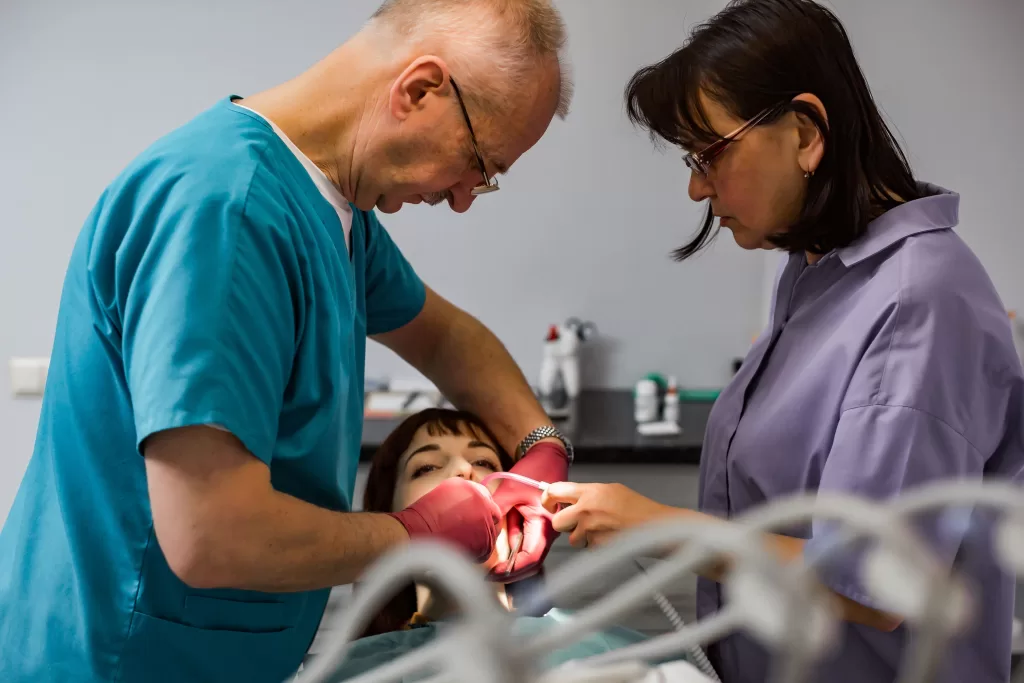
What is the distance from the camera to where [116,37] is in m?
2.66

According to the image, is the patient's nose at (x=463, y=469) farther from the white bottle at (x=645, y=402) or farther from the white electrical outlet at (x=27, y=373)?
the white electrical outlet at (x=27, y=373)

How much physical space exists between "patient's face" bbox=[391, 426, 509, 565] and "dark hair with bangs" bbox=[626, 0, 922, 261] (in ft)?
2.28

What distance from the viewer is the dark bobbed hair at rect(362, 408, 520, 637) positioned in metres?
1.70

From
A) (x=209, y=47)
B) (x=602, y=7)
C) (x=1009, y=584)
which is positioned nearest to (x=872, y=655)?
(x=1009, y=584)

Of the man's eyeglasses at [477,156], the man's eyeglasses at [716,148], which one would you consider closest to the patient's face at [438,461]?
the man's eyeglasses at [477,156]

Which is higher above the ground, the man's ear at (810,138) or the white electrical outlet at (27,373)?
the man's ear at (810,138)

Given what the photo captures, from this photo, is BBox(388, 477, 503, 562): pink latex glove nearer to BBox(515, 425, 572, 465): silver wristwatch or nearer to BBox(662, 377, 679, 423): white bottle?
BBox(515, 425, 572, 465): silver wristwatch

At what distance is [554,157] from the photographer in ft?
9.23

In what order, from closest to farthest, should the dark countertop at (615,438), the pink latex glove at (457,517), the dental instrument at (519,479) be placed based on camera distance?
the pink latex glove at (457,517)
the dental instrument at (519,479)
the dark countertop at (615,438)

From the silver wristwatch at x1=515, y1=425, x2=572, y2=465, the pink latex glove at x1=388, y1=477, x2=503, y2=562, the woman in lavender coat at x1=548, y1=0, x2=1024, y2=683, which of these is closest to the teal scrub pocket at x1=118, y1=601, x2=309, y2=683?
the pink latex glove at x1=388, y1=477, x2=503, y2=562

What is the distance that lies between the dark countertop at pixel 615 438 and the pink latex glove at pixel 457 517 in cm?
104

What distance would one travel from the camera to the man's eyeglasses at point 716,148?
1.26 m

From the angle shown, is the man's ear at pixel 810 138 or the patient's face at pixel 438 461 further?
the patient's face at pixel 438 461

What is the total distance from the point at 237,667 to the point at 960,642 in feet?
3.50
